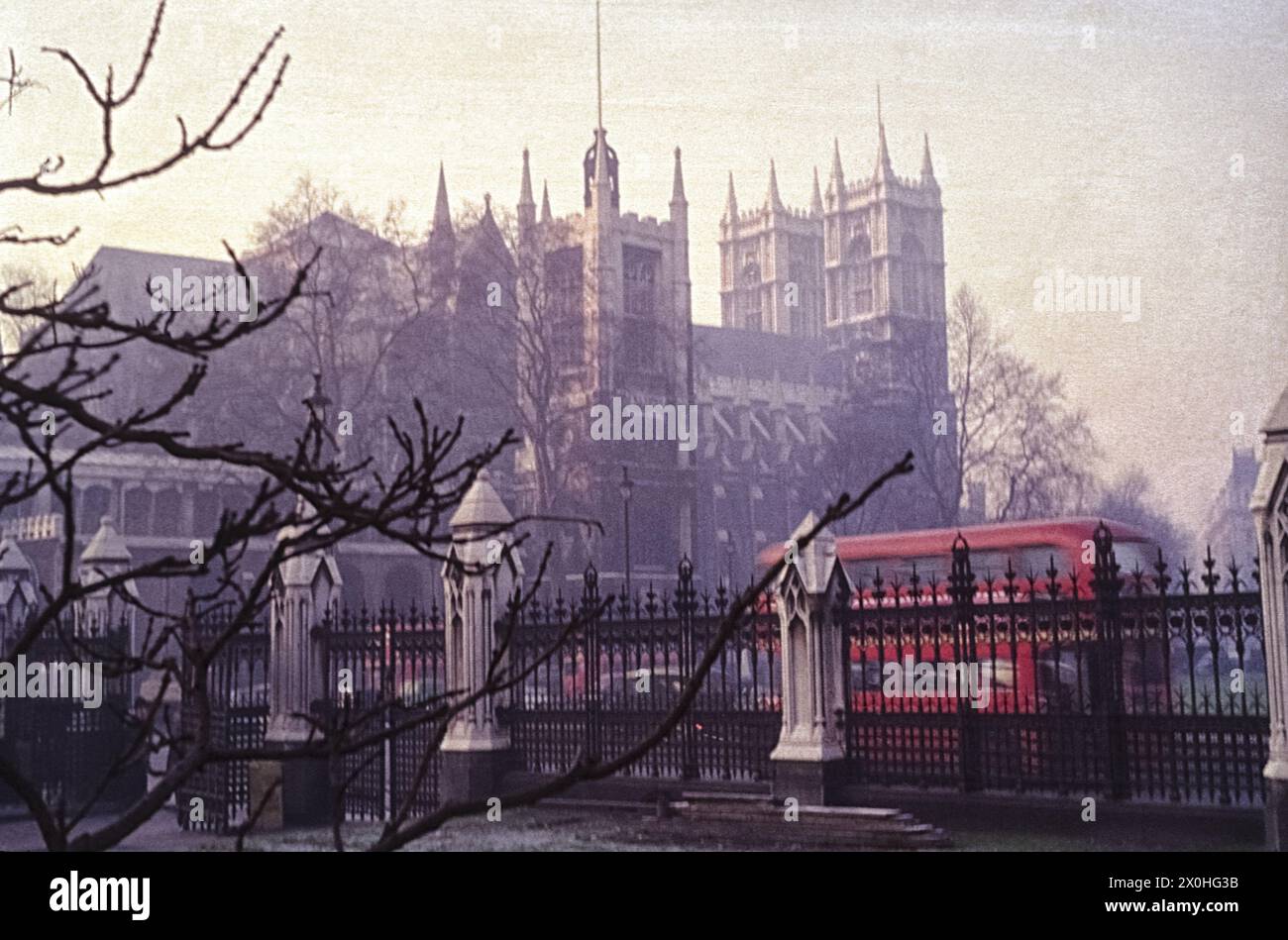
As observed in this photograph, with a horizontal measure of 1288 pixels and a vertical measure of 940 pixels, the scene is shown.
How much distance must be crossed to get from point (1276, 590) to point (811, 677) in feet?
12.1

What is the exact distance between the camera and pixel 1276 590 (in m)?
9.12

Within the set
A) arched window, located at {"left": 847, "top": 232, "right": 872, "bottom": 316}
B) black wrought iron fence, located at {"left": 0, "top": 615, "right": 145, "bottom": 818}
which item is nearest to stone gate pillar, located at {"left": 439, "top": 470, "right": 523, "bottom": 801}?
black wrought iron fence, located at {"left": 0, "top": 615, "right": 145, "bottom": 818}

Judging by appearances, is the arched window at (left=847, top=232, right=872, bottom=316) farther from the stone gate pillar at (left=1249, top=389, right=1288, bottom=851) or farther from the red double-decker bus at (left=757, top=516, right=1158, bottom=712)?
the stone gate pillar at (left=1249, top=389, right=1288, bottom=851)

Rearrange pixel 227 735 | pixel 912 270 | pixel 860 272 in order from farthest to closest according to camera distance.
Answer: pixel 860 272 < pixel 912 270 < pixel 227 735

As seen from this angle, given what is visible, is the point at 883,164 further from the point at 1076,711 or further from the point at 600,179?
the point at 1076,711

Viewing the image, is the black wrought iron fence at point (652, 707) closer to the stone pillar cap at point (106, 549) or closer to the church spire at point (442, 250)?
the stone pillar cap at point (106, 549)

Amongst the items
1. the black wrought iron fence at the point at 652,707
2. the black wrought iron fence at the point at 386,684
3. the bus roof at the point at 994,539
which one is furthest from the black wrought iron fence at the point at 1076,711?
the bus roof at the point at 994,539

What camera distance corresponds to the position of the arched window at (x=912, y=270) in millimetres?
88375

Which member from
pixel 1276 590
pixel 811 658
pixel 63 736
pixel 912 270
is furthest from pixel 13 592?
pixel 912 270

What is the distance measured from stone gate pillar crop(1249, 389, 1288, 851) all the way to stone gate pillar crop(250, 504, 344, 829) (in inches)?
327

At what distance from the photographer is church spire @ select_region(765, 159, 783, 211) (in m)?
103

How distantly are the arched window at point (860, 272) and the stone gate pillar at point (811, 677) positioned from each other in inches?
3106

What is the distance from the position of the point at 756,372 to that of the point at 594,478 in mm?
36886

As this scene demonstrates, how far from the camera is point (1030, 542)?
19.4m
